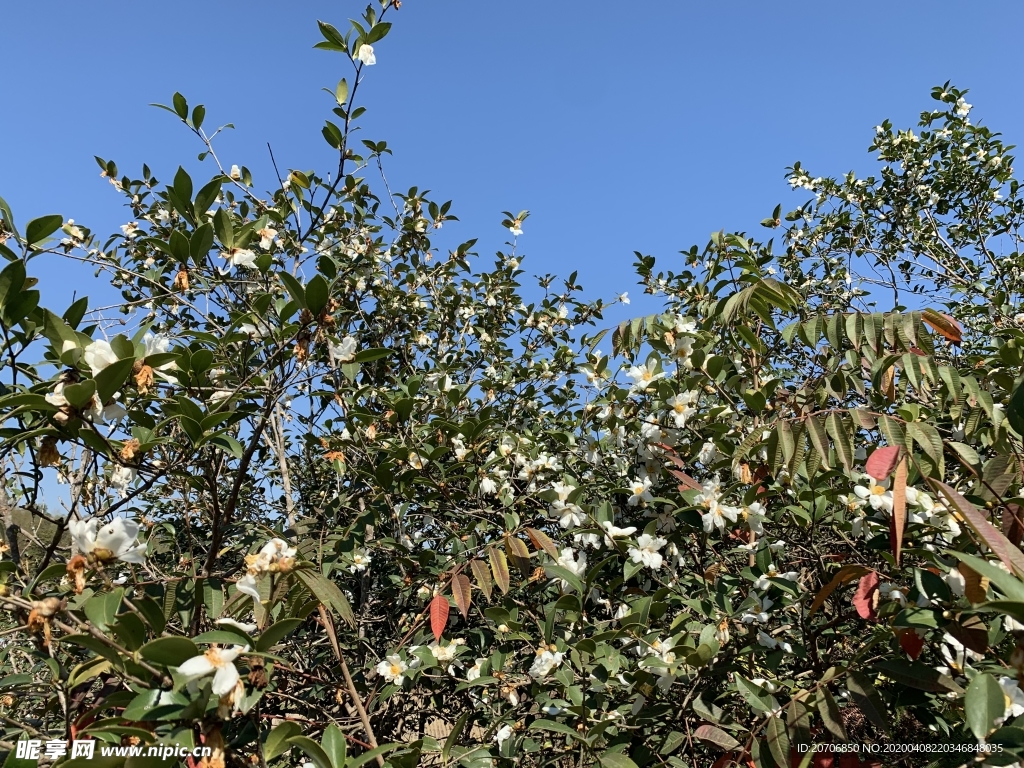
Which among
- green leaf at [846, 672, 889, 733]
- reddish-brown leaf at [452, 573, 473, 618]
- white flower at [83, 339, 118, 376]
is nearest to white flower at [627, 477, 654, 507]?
reddish-brown leaf at [452, 573, 473, 618]

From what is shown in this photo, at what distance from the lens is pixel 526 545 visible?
1.83 m

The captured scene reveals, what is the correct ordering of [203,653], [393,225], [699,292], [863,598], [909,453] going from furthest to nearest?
[393,225], [699,292], [863,598], [909,453], [203,653]

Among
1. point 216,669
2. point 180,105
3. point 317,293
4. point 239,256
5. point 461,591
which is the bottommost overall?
point 216,669

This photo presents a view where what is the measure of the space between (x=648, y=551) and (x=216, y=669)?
3.65 ft

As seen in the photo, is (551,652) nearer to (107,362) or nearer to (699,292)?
(107,362)

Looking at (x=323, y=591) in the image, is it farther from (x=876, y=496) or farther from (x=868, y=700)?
(x=876, y=496)

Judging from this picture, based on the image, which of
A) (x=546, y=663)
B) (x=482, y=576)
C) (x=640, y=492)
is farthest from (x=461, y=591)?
(x=640, y=492)

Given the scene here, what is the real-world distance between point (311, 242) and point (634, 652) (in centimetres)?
237

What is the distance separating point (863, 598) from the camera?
48.3 inches

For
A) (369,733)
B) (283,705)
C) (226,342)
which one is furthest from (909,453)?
(283,705)

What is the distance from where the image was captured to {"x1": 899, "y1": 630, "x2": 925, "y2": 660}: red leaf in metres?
1.11

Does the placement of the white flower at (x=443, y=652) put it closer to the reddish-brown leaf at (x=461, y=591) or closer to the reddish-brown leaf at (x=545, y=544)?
the reddish-brown leaf at (x=461, y=591)

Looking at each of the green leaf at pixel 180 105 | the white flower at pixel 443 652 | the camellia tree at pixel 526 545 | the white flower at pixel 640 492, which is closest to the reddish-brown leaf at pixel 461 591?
the camellia tree at pixel 526 545

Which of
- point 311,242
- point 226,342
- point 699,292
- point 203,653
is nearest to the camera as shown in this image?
point 203,653
